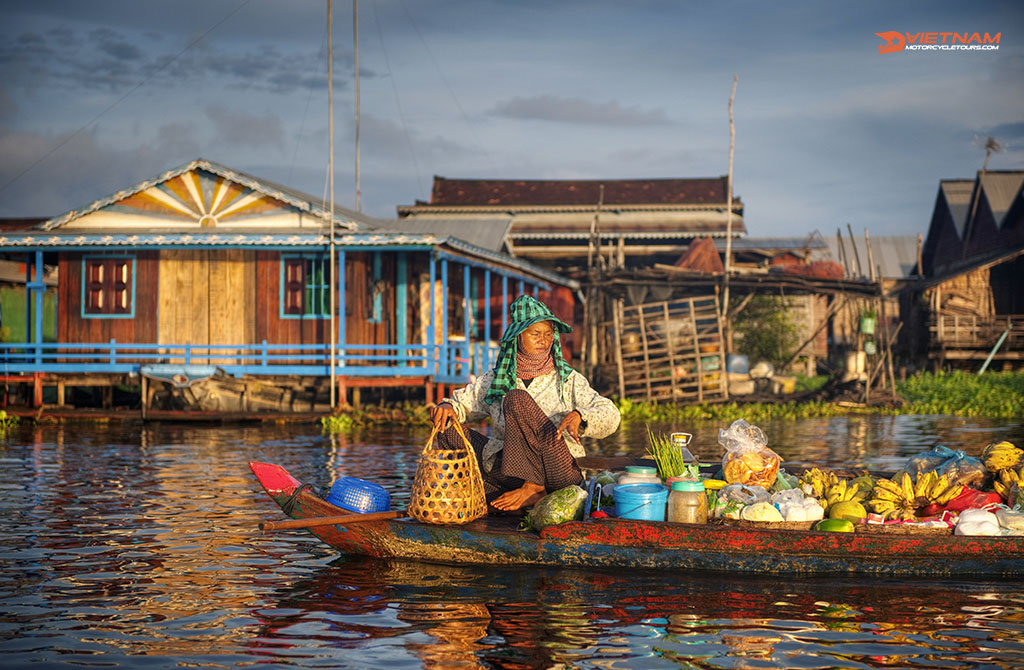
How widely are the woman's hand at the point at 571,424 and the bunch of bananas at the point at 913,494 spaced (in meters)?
1.98

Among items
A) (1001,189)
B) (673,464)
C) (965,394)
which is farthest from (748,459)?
(1001,189)

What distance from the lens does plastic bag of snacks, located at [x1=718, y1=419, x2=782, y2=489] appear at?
7.21 meters

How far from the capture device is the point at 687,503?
258 inches

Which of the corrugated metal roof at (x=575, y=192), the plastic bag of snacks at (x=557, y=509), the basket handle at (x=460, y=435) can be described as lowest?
the plastic bag of snacks at (x=557, y=509)

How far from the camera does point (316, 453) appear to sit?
13656 millimetres

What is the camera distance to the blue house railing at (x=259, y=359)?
1911 centimetres

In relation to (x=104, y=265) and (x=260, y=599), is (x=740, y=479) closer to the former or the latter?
(x=260, y=599)

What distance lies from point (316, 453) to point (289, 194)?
8.24m

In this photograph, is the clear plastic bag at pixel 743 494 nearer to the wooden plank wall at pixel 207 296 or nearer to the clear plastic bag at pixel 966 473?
the clear plastic bag at pixel 966 473

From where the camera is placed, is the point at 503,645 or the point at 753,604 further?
the point at 753,604

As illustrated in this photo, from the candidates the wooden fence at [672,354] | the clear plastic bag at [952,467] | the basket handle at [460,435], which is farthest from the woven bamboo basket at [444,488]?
the wooden fence at [672,354]

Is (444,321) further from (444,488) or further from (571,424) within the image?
(444,488)

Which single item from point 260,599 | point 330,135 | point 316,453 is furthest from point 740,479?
point 330,135

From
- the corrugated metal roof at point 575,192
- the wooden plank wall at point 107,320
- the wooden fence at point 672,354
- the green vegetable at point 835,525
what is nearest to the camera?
the green vegetable at point 835,525
